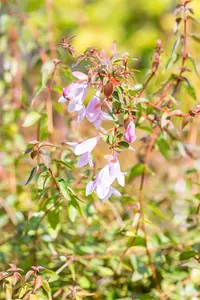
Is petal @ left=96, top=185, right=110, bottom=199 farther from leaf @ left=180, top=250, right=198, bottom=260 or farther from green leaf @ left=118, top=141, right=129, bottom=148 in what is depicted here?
leaf @ left=180, top=250, right=198, bottom=260

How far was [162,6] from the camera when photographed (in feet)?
17.4

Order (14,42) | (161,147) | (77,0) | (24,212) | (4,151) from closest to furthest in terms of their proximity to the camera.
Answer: (161,147)
(24,212)
(4,151)
(14,42)
(77,0)

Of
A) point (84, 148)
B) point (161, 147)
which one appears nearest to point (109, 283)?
point (161, 147)

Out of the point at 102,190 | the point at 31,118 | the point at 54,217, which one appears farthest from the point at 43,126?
the point at 102,190

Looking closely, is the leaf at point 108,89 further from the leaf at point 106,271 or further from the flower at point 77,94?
the leaf at point 106,271

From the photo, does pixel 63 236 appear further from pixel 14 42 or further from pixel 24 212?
pixel 14 42

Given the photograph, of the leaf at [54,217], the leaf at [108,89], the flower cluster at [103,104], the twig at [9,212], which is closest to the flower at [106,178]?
the flower cluster at [103,104]

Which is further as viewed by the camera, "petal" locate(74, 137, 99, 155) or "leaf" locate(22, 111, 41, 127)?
"leaf" locate(22, 111, 41, 127)

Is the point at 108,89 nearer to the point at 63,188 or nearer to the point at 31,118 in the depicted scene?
the point at 63,188

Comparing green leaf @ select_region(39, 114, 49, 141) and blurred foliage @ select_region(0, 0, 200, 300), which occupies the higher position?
green leaf @ select_region(39, 114, 49, 141)

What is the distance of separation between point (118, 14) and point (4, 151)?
3.95 metres

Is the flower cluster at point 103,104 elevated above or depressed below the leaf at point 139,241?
above

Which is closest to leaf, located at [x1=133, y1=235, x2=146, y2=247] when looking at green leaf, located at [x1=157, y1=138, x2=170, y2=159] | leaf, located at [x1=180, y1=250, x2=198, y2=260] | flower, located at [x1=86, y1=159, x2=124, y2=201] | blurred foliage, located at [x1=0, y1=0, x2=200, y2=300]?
blurred foliage, located at [x1=0, y1=0, x2=200, y2=300]

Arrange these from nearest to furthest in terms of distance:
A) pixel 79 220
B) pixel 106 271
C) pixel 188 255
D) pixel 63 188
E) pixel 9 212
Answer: pixel 63 188 → pixel 188 255 → pixel 106 271 → pixel 9 212 → pixel 79 220
